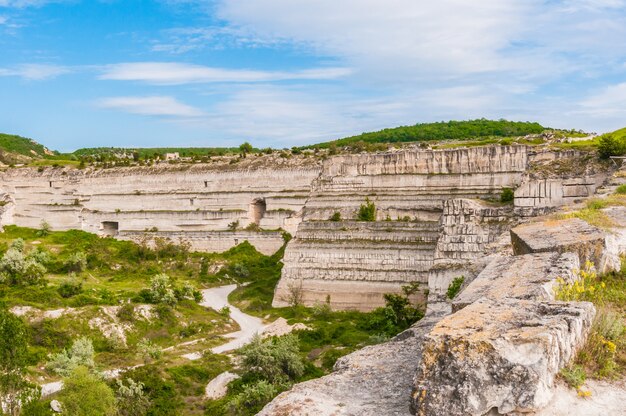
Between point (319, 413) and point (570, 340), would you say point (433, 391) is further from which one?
point (570, 340)

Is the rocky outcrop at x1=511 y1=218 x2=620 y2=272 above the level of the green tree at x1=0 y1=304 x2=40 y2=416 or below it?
above

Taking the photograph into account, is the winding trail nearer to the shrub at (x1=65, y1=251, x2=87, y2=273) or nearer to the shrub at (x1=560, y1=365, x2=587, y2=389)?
the shrub at (x1=65, y1=251, x2=87, y2=273)

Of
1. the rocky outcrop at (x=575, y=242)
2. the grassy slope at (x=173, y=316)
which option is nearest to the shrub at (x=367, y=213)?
the grassy slope at (x=173, y=316)

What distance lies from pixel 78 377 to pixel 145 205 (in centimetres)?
2397

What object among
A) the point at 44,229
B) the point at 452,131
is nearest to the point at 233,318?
the point at 44,229

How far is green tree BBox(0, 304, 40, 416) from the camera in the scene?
1284 cm

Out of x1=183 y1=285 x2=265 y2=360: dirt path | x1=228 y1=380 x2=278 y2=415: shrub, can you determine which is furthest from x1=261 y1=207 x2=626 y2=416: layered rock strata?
x1=183 y1=285 x2=265 y2=360: dirt path

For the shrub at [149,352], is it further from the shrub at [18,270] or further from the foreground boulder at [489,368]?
the foreground boulder at [489,368]

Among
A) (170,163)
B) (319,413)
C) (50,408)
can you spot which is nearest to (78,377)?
(50,408)

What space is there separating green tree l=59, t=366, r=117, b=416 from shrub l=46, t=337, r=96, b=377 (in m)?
3.42

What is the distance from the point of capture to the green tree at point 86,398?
13086 millimetres

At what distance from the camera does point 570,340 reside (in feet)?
15.5

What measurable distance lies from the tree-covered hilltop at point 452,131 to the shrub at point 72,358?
33092mm

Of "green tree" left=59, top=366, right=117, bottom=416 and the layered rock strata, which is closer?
the layered rock strata
